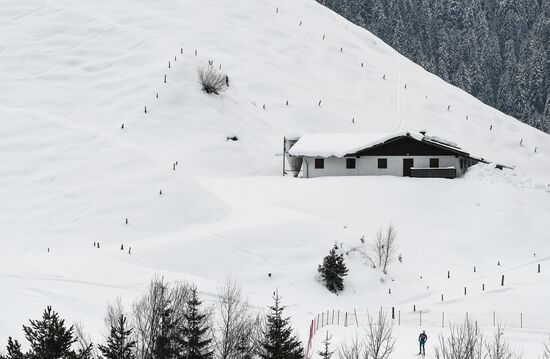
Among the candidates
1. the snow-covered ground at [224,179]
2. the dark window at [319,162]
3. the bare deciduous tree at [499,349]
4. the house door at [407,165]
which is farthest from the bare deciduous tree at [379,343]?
the dark window at [319,162]

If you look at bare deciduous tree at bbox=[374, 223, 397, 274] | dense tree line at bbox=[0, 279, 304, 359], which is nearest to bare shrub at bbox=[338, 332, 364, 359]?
dense tree line at bbox=[0, 279, 304, 359]

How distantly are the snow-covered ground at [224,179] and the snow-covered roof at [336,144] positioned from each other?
129 inches

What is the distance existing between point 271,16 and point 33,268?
68640 millimetres

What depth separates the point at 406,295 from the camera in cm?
4378

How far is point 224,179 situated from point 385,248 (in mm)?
18481

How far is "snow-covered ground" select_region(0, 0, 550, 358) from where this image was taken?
1635 inches

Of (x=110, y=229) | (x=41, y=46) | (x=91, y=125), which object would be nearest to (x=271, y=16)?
(x=41, y=46)

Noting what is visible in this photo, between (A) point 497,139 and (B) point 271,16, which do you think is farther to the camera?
(B) point 271,16

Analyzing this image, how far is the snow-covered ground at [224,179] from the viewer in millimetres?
41531

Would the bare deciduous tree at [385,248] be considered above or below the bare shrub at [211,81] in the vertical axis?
below

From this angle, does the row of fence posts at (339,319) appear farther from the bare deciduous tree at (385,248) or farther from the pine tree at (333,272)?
the bare deciduous tree at (385,248)

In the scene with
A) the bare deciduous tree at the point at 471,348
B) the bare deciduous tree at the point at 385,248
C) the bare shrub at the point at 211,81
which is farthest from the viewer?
the bare shrub at the point at 211,81

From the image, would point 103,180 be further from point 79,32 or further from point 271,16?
point 271,16

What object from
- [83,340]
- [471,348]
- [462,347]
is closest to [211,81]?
[83,340]
